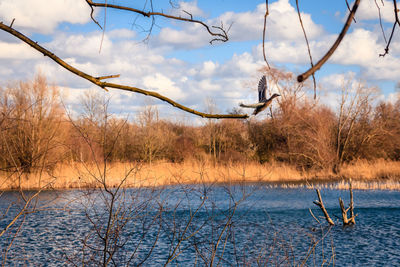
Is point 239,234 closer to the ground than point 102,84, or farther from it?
closer to the ground

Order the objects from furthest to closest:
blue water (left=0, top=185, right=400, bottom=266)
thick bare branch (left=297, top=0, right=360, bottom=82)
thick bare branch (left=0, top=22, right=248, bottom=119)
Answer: blue water (left=0, top=185, right=400, bottom=266)
thick bare branch (left=0, top=22, right=248, bottom=119)
thick bare branch (left=297, top=0, right=360, bottom=82)

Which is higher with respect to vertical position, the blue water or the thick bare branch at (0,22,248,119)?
the thick bare branch at (0,22,248,119)

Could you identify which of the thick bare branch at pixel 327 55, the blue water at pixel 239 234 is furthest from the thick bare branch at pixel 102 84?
the blue water at pixel 239 234

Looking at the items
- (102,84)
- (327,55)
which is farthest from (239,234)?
(327,55)

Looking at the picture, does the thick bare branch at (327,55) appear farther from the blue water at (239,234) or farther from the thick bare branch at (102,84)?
Result: the blue water at (239,234)

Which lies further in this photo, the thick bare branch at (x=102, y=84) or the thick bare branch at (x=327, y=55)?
the thick bare branch at (x=102, y=84)

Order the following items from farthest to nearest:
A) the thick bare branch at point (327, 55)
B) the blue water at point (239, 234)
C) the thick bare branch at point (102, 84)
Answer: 1. the blue water at point (239, 234)
2. the thick bare branch at point (102, 84)
3. the thick bare branch at point (327, 55)

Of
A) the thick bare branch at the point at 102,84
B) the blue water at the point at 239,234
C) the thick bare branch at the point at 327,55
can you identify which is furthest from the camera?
the blue water at the point at 239,234

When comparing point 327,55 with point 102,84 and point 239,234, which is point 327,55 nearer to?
point 102,84

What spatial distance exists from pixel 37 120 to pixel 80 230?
903 centimetres

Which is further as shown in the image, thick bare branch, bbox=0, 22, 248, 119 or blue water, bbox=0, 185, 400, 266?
blue water, bbox=0, 185, 400, 266

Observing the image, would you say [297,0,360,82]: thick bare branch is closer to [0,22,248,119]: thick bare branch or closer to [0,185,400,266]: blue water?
[0,22,248,119]: thick bare branch

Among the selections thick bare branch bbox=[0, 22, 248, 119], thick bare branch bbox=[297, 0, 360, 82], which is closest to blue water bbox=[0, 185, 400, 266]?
thick bare branch bbox=[0, 22, 248, 119]

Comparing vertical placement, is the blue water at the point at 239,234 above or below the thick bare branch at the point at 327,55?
below
